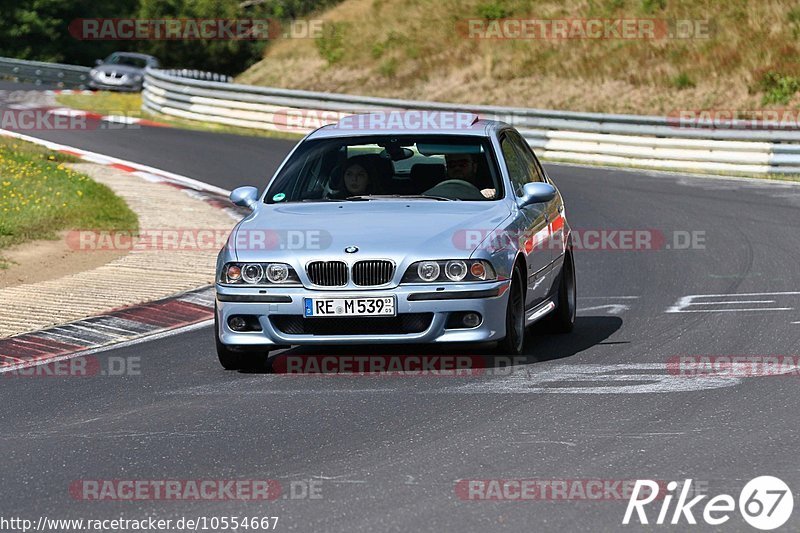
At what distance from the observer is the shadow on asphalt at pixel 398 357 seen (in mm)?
9578

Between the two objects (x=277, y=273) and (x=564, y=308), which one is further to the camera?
(x=564, y=308)

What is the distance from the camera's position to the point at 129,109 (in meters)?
38.1

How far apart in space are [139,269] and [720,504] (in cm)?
958

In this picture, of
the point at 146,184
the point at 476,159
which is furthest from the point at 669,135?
the point at 476,159

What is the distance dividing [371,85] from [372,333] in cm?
3234

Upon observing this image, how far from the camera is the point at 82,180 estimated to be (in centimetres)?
2114

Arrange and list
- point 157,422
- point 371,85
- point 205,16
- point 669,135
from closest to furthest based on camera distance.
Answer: point 157,422
point 669,135
point 371,85
point 205,16

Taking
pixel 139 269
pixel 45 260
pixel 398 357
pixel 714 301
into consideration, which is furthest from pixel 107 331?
pixel 714 301

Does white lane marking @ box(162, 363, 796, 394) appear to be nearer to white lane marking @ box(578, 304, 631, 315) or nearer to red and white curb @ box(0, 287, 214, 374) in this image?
red and white curb @ box(0, 287, 214, 374)

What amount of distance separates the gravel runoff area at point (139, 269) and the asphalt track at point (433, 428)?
152cm

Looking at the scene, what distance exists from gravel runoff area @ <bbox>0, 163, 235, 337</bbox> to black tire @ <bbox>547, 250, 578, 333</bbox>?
146 inches

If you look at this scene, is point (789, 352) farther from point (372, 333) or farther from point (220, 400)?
point (220, 400)

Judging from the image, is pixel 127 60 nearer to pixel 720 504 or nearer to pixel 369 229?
pixel 369 229

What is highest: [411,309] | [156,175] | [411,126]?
[411,126]
